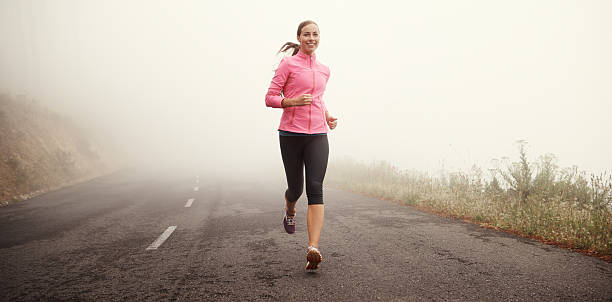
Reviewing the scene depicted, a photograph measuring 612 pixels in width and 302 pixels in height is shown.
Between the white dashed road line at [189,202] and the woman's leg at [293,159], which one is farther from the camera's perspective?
the white dashed road line at [189,202]

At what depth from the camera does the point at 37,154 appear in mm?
15141

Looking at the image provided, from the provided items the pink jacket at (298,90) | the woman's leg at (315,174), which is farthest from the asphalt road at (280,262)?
the pink jacket at (298,90)

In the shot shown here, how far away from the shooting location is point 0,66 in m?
55.1

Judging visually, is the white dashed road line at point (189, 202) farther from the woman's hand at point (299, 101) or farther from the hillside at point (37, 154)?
the woman's hand at point (299, 101)

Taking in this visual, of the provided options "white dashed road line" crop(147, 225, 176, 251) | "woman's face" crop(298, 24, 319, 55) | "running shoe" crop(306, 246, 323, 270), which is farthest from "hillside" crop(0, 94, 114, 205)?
"woman's face" crop(298, 24, 319, 55)

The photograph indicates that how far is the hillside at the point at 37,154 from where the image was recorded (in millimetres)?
11547

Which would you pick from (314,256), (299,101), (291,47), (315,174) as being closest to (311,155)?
(315,174)

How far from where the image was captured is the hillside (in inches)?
455

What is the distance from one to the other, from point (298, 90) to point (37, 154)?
16.4m

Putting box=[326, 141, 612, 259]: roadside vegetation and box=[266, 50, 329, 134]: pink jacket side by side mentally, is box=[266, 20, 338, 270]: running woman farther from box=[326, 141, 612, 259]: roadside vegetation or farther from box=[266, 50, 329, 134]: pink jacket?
box=[326, 141, 612, 259]: roadside vegetation

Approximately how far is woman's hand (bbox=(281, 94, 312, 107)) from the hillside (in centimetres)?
1014

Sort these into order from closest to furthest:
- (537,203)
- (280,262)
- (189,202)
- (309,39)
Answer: (309,39)
(280,262)
(537,203)
(189,202)

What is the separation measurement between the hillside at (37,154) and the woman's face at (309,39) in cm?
1029

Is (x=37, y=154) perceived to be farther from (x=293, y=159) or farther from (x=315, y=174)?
(x=315, y=174)
